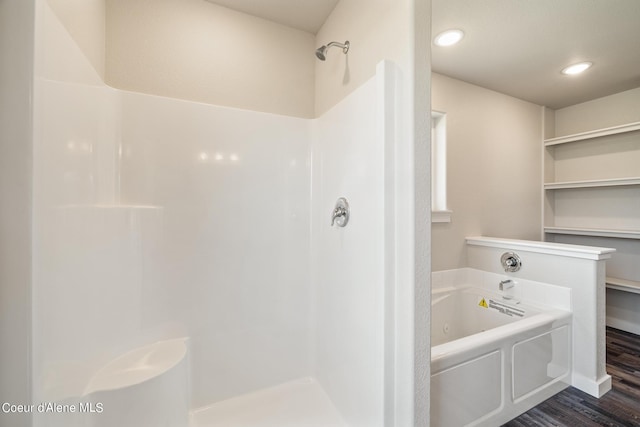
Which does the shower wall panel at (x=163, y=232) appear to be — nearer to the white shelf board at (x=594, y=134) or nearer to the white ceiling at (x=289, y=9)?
the white ceiling at (x=289, y=9)

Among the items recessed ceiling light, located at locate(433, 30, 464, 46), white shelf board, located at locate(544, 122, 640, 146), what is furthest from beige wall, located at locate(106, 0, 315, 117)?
white shelf board, located at locate(544, 122, 640, 146)

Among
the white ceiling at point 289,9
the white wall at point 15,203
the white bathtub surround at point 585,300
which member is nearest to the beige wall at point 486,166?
the white bathtub surround at point 585,300

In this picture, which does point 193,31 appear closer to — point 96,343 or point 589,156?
point 96,343

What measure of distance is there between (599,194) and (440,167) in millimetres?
1986

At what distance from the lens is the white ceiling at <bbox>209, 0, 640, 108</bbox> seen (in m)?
1.59

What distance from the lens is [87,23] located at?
44.1 inches

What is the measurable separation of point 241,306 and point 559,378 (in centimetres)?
218

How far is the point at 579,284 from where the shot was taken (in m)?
1.77

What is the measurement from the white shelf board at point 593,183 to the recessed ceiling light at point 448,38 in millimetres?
2125

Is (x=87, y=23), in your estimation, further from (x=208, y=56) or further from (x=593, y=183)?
(x=593, y=183)

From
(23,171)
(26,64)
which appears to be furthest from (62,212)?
(26,64)

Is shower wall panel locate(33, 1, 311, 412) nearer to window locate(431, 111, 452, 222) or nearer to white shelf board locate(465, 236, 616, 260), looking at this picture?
window locate(431, 111, 452, 222)

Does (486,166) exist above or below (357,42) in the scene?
below

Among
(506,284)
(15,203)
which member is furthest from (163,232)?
(506,284)
